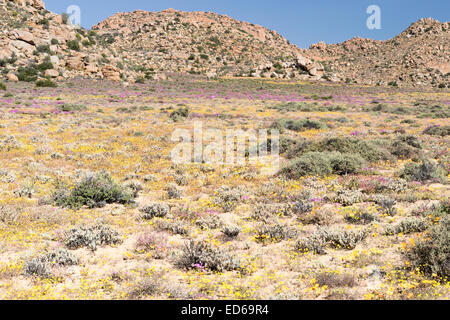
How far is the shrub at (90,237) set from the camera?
6.58 m

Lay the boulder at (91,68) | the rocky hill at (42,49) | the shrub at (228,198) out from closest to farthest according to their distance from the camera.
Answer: the shrub at (228,198) < the rocky hill at (42,49) < the boulder at (91,68)

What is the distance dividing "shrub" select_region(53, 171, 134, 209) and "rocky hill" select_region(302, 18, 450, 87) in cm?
9897

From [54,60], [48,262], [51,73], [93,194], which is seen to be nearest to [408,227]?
[48,262]

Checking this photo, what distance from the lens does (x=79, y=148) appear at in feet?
54.3

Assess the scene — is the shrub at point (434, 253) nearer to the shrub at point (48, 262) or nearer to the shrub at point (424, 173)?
the shrub at point (424, 173)

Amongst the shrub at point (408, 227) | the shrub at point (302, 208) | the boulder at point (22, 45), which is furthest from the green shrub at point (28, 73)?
the shrub at point (408, 227)

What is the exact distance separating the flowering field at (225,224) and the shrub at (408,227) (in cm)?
2

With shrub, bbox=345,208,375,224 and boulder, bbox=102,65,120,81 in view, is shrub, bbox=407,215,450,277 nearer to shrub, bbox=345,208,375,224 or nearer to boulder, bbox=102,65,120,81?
shrub, bbox=345,208,375,224

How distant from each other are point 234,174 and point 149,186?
3.42m

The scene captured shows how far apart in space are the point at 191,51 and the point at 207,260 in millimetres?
106259

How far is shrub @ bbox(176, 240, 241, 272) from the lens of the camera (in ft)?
18.9

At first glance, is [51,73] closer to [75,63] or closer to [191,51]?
[75,63]

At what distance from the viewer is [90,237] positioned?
6.69m
